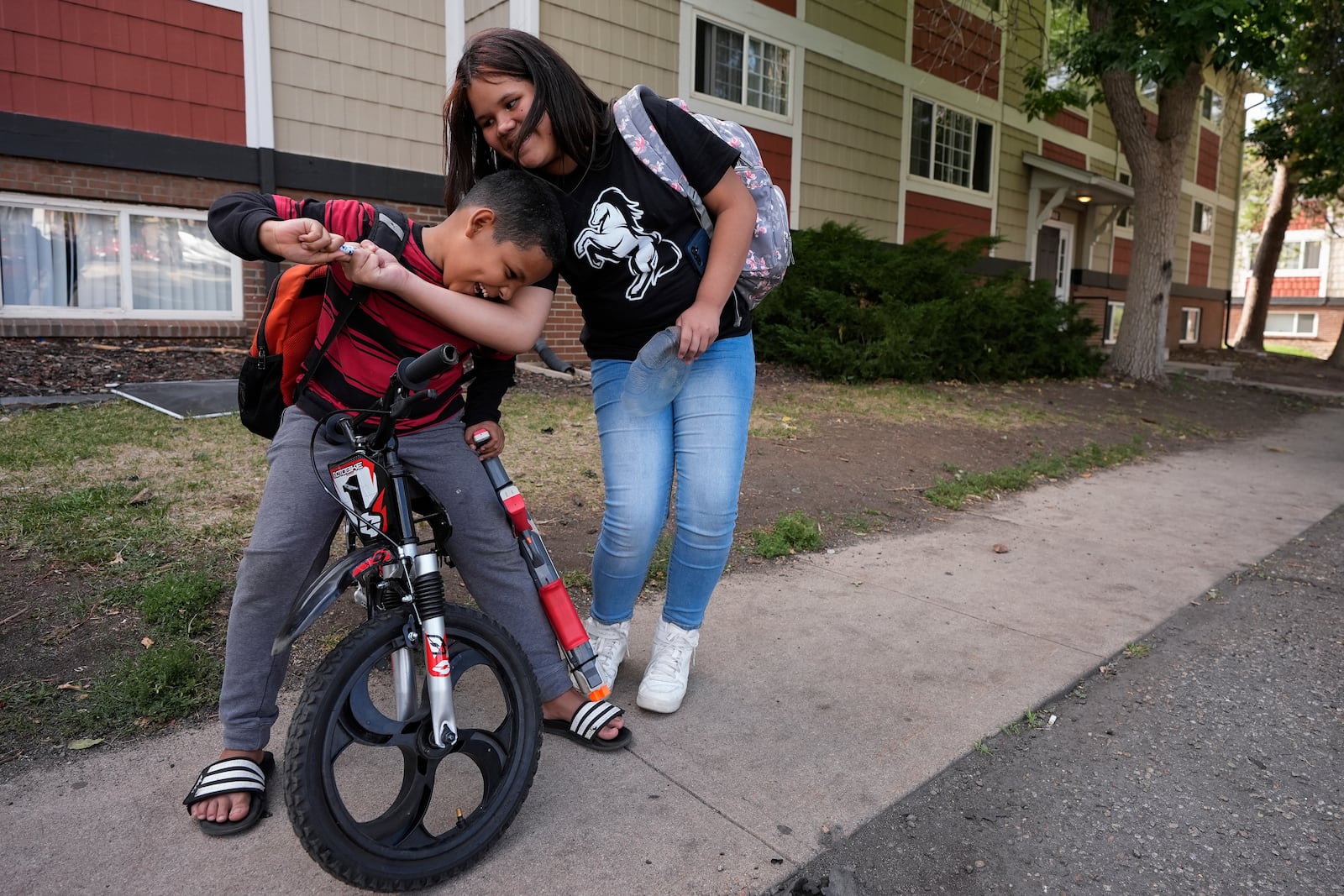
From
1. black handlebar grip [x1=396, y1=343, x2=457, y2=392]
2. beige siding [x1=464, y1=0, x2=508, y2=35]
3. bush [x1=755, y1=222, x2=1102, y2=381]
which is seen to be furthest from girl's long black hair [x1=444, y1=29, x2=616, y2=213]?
beige siding [x1=464, y1=0, x2=508, y2=35]

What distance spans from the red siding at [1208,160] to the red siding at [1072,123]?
6.83 meters

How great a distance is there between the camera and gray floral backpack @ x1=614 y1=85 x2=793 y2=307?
→ 2.37 meters

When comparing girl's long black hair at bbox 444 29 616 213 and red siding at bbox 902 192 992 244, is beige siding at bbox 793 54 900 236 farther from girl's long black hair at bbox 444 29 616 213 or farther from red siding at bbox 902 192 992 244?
girl's long black hair at bbox 444 29 616 213

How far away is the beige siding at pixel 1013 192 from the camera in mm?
17719

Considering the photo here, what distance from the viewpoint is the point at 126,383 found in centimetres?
693

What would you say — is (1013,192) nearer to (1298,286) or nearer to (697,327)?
(697,327)

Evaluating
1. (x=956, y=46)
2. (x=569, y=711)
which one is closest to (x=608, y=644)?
(x=569, y=711)

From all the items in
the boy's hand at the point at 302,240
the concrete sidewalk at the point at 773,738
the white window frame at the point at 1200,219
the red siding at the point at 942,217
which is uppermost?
the white window frame at the point at 1200,219

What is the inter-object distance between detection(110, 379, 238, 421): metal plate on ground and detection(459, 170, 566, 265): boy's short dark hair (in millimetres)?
4844

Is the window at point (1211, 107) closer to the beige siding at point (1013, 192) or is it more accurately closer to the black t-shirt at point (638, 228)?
the beige siding at point (1013, 192)

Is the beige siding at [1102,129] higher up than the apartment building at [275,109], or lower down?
higher up

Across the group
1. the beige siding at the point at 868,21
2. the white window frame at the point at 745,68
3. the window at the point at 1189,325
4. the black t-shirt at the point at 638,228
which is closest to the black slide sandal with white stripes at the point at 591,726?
the black t-shirt at the point at 638,228

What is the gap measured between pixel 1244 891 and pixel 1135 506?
4257 millimetres

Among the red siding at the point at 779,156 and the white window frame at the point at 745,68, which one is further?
the red siding at the point at 779,156
